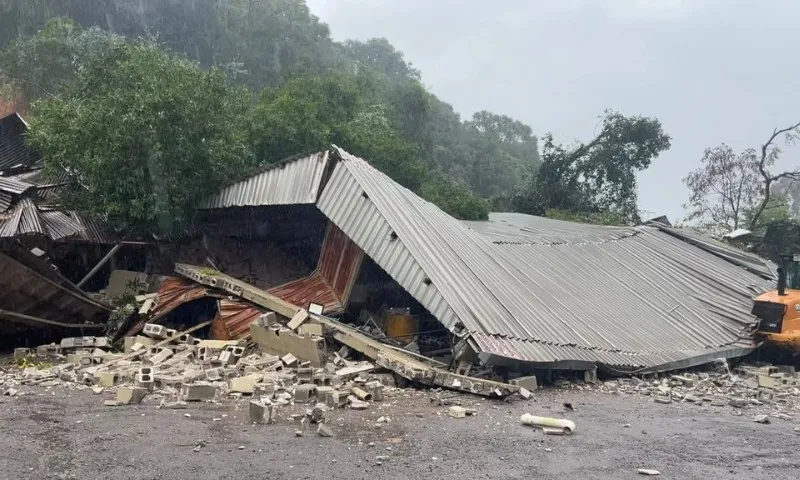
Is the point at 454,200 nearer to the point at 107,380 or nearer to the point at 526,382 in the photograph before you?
the point at 526,382

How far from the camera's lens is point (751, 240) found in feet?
84.4

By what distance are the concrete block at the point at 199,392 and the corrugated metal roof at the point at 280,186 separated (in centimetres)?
471

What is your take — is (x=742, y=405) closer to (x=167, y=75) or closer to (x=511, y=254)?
(x=511, y=254)

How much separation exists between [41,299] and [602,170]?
90.6ft

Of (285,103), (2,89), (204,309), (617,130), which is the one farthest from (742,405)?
(2,89)

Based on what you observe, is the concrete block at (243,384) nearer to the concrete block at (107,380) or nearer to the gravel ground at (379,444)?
the gravel ground at (379,444)

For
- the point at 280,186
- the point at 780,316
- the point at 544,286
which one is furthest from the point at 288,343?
the point at 780,316

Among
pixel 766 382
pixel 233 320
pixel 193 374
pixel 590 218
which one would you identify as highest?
pixel 590 218

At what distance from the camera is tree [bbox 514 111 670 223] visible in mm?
34219

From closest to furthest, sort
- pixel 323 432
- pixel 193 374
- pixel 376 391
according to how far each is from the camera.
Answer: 1. pixel 323 432
2. pixel 376 391
3. pixel 193 374

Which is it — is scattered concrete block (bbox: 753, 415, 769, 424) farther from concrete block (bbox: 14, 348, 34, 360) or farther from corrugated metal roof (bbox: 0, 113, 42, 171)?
corrugated metal roof (bbox: 0, 113, 42, 171)

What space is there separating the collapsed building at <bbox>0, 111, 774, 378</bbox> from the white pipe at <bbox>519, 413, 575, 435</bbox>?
5.10 ft

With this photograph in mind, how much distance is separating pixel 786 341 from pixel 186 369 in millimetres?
10625

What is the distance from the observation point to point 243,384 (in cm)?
930
